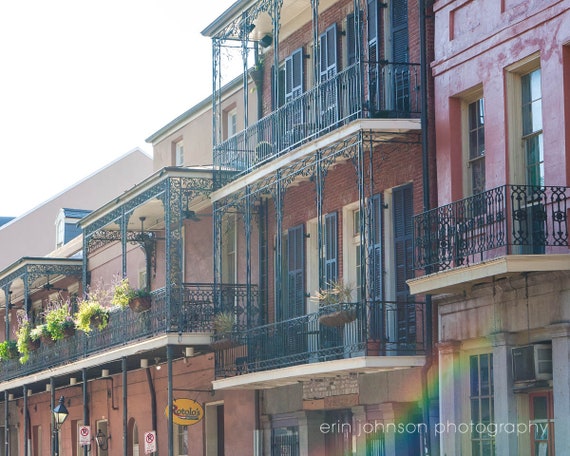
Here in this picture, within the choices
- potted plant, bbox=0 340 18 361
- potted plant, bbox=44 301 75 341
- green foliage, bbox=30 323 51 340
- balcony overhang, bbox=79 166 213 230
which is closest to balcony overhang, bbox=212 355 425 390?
balcony overhang, bbox=79 166 213 230

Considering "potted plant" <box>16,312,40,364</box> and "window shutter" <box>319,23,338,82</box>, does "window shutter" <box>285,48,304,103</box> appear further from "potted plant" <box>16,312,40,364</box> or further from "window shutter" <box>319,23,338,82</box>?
"potted plant" <box>16,312,40,364</box>

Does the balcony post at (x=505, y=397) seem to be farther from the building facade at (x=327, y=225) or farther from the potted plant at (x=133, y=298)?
the potted plant at (x=133, y=298)

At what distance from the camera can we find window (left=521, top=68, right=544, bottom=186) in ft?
53.9

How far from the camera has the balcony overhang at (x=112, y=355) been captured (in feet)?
78.3

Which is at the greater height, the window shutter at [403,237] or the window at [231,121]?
the window at [231,121]

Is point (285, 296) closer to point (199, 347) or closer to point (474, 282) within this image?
point (199, 347)

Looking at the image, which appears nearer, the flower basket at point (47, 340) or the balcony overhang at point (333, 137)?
the balcony overhang at point (333, 137)

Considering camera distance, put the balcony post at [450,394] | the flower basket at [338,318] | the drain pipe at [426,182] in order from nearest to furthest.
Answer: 1. the balcony post at [450,394]
2. the drain pipe at [426,182]
3. the flower basket at [338,318]

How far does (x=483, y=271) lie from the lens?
15.7 m

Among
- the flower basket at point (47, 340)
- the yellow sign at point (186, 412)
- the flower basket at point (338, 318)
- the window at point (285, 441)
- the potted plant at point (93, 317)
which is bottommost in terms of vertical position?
the window at point (285, 441)

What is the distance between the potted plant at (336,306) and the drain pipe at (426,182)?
110cm

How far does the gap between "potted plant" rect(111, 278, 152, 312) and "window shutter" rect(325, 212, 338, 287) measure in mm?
4674

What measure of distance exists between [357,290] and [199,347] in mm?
5250

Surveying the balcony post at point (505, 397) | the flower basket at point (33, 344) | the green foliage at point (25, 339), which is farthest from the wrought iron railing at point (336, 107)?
the green foliage at point (25, 339)
